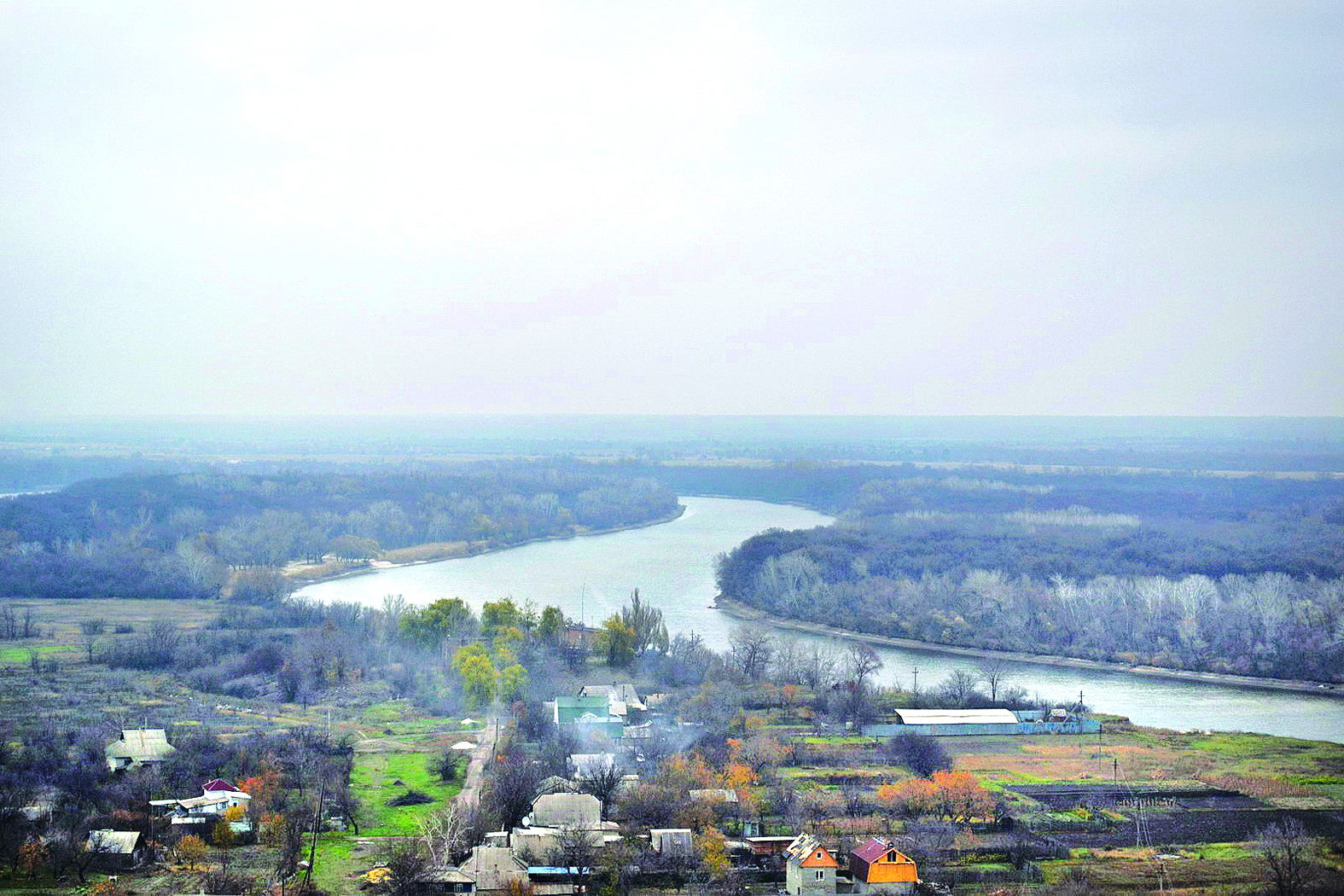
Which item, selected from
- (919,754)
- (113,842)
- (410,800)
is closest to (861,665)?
(919,754)

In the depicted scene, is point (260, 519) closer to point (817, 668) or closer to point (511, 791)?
point (817, 668)

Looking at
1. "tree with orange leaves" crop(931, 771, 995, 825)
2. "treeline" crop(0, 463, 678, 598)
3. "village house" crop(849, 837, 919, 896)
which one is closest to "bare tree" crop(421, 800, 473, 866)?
"village house" crop(849, 837, 919, 896)

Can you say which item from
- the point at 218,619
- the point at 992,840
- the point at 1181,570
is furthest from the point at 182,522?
the point at 992,840

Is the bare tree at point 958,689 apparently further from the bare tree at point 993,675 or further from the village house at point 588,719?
the village house at point 588,719

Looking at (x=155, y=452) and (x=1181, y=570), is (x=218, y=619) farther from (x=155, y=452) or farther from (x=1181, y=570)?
(x=155, y=452)

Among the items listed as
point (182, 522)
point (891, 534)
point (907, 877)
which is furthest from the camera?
point (182, 522)
